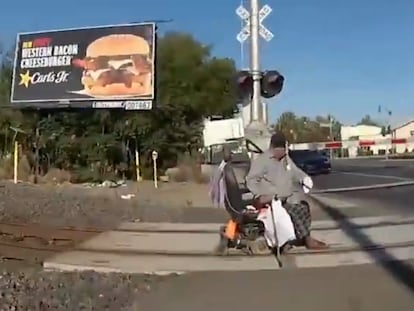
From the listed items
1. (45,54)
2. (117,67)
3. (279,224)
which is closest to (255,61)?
(279,224)

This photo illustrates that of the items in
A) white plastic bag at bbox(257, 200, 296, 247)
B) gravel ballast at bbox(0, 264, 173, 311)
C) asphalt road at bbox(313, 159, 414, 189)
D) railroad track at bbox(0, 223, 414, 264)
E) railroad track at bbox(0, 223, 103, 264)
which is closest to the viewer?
gravel ballast at bbox(0, 264, 173, 311)

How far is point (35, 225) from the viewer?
16.0m

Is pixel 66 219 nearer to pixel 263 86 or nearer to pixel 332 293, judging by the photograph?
pixel 263 86

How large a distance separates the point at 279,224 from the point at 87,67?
2916 centimetres

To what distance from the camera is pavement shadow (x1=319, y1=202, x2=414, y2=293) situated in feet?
28.6

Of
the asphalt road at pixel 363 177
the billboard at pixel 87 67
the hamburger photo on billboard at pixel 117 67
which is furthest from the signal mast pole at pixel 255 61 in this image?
the hamburger photo on billboard at pixel 117 67

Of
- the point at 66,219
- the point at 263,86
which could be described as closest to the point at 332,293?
the point at 263,86

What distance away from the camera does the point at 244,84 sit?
13.6 meters

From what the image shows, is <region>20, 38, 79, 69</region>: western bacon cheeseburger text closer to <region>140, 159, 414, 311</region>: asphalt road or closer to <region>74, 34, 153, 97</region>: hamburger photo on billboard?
<region>74, 34, 153, 97</region>: hamburger photo on billboard

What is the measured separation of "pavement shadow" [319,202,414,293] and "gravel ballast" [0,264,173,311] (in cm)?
268

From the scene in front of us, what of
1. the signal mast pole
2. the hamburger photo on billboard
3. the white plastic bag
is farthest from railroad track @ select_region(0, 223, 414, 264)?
the hamburger photo on billboard

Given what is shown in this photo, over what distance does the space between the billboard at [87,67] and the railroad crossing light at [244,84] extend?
2241 cm

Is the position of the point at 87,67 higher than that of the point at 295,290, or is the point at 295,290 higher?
the point at 87,67

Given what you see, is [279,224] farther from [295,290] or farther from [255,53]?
[255,53]
